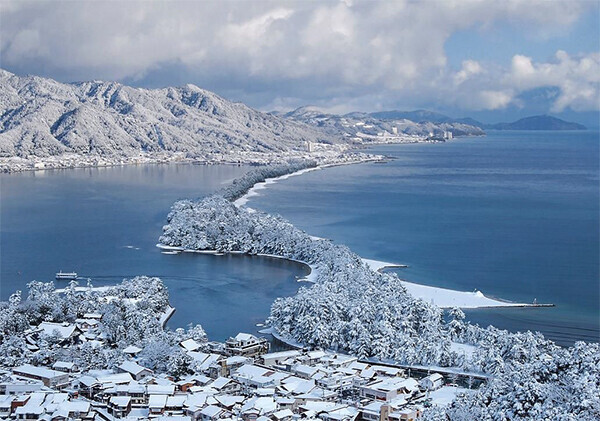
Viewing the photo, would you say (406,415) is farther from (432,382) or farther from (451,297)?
(451,297)

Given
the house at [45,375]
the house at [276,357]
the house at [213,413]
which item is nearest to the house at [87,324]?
the house at [45,375]

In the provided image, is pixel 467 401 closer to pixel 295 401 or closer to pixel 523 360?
pixel 295 401

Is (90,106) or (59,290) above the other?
(90,106)

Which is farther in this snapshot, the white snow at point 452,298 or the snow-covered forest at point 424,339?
the white snow at point 452,298

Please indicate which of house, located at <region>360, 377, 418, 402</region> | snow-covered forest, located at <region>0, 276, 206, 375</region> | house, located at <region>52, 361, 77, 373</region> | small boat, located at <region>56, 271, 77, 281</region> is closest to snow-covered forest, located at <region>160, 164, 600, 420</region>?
house, located at <region>360, 377, 418, 402</region>

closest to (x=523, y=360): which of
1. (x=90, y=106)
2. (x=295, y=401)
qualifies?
(x=295, y=401)

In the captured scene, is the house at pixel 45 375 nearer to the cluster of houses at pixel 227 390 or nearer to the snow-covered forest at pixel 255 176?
the cluster of houses at pixel 227 390
